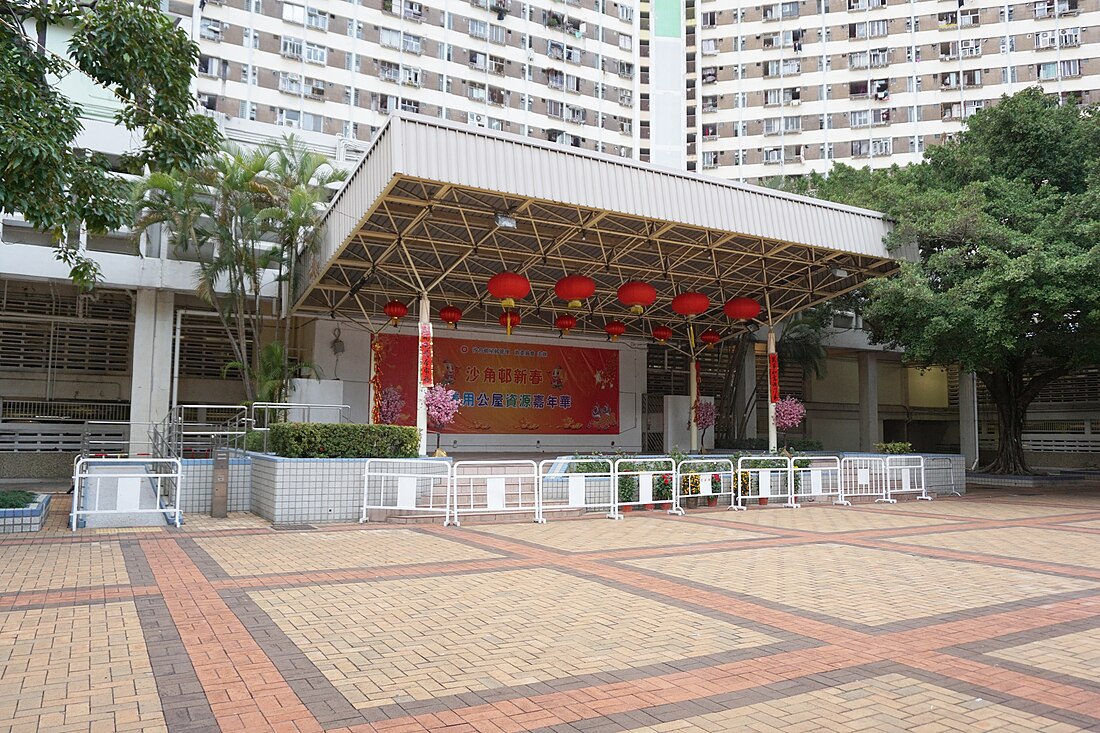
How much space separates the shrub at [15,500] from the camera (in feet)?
31.6

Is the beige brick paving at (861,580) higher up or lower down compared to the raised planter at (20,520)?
lower down

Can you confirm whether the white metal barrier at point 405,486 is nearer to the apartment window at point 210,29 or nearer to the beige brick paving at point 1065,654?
the beige brick paving at point 1065,654

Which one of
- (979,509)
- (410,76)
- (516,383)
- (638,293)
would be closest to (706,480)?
(638,293)

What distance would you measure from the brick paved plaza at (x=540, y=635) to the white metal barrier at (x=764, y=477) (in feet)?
15.6

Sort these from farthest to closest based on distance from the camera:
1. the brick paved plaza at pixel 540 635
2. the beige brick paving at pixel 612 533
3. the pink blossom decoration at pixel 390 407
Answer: the pink blossom decoration at pixel 390 407
the beige brick paving at pixel 612 533
the brick paved plaza at pixel 540 635

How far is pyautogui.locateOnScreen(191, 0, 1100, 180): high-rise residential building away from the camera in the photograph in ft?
121

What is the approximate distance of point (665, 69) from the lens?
49250 mm

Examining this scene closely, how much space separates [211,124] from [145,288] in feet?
35.2

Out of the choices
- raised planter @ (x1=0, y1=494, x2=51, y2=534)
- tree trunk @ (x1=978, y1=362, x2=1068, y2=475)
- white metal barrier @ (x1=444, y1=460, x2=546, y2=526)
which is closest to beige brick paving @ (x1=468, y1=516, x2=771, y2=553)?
white metal barrier @ (x1=444, y1=460, x2=546, y2=526)

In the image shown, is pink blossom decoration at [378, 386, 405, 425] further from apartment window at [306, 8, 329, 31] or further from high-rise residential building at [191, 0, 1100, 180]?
apartment window at [306, 8, 329, 31]

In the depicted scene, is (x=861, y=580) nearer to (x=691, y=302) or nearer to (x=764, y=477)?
(x=764, y=477)

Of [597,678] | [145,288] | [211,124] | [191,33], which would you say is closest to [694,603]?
[597,678]

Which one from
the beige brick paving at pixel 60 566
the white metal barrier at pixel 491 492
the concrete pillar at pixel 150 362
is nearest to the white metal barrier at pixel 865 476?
the white metal barrier at pixel 491 492

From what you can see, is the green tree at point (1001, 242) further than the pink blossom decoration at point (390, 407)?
No
